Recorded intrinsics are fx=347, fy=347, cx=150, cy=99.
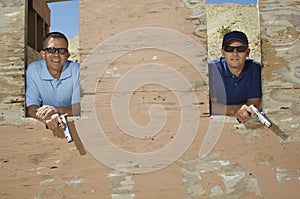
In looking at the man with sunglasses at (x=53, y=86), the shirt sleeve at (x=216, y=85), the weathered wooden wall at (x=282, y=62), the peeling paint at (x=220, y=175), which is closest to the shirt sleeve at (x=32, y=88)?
the man with sunglasses at (x=53, y=86)

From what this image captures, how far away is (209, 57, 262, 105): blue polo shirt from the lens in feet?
11.2

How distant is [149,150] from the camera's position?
3033mm

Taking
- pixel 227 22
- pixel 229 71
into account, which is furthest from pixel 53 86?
pixel 227 22

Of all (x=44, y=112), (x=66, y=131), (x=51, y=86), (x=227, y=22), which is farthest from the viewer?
(x=227, y=22)

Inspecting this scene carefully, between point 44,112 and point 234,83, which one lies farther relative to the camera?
point 234,83

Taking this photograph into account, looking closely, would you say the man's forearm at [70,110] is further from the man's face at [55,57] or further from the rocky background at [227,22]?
the rocky background at [227,22]

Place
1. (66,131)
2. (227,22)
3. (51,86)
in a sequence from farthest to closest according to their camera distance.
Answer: (227,22) < (51,86) < (66,131)

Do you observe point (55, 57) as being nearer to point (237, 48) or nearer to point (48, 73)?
point (48, 73)

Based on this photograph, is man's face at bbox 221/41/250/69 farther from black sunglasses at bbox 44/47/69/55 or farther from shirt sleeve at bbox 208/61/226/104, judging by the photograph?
black sunglasses at bbox 44/47/69/55

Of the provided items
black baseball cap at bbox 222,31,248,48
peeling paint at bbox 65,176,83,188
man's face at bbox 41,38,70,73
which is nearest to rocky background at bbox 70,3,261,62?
black baseball cap at bbox 222,31,248,48

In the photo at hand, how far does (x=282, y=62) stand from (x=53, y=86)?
2.21 meters

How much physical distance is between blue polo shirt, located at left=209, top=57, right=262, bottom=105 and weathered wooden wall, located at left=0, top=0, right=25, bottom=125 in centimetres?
183

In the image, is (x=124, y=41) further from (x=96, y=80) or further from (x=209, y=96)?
(x=209, y=96)

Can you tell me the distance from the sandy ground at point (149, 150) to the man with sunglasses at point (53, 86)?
0.50ft
